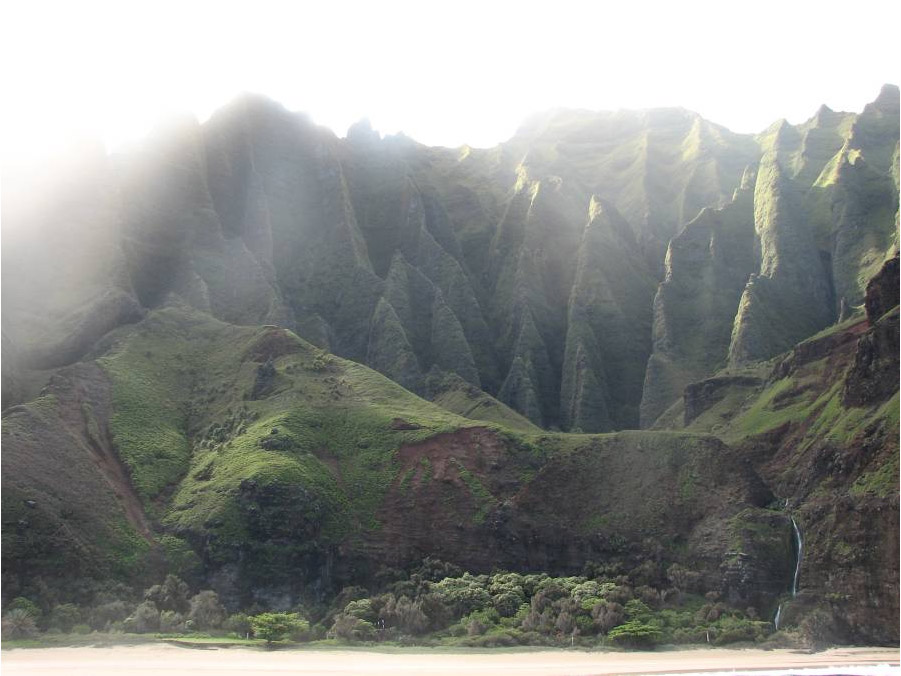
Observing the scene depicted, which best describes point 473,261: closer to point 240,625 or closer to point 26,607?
point 240,625

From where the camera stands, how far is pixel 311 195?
160375 millimetres

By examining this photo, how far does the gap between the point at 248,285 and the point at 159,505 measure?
5278cm

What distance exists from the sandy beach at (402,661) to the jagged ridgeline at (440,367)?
9276 mm

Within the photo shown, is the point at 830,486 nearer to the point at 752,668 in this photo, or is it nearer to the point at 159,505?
the point at 752,668

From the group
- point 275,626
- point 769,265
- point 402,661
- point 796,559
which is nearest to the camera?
point 402,661

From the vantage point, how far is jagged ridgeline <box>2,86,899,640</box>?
7475cm

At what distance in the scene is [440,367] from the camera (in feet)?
449

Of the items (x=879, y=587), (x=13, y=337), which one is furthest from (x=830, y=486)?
(x=13, y=337)

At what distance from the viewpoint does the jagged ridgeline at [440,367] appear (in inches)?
2943

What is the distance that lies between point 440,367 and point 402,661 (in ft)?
270

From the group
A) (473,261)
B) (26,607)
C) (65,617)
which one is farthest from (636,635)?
(473,261)

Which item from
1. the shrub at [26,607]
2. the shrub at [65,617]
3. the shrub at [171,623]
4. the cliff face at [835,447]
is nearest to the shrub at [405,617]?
the shrub at [171,623]

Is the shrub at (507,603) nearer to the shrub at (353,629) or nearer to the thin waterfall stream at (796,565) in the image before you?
the shrub at (353,629)

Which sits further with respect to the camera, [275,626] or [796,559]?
[796,559]
